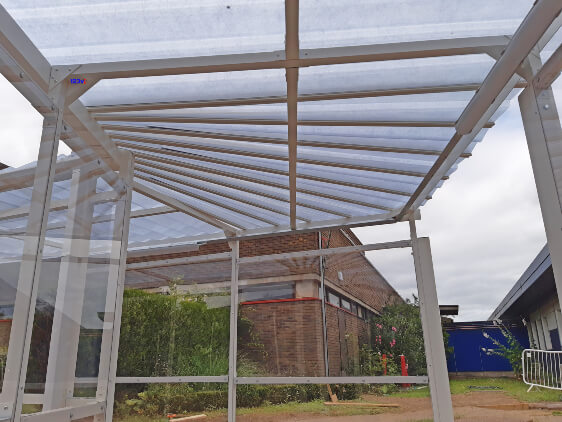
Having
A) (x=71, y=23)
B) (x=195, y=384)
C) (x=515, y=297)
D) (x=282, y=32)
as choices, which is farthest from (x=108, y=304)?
(x=515, y=297)

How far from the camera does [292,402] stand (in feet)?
21.9

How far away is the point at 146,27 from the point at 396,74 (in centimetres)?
175

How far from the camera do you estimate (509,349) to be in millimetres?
12844

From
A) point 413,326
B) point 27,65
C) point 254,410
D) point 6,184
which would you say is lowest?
point 254,410

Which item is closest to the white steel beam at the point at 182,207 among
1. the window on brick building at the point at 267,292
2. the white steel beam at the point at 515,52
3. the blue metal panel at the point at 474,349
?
the window on brick building at the point at 267,292

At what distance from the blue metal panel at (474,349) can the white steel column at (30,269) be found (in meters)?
13.4

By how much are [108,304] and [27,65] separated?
79.9 inches

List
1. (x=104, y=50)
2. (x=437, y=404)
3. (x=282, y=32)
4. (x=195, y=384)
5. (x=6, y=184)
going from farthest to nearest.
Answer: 1. (x=195, y=384)
2. (x=437, y=404)
3. (x=104, y=50)
4. (x=282, y=32)
5. (x=6, y=184)

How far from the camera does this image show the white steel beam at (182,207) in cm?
552

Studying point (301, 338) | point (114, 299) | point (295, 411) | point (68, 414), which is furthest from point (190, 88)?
point (295, 411)

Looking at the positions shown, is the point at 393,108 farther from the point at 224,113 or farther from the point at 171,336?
the point at 171,336

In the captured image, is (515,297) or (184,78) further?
(515,297)

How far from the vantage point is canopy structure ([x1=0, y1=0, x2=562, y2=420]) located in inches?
95.0

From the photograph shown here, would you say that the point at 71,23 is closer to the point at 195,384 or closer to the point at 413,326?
the point at 413,326
